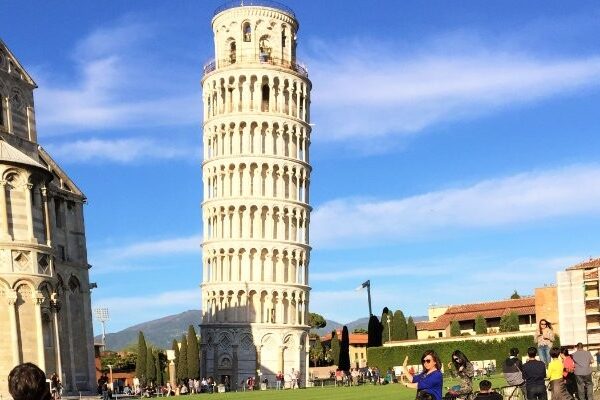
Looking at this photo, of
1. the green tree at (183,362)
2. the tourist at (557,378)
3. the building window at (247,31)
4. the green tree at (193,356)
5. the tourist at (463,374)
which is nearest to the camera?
the tourist at (463,374)

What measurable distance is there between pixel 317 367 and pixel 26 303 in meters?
74.1

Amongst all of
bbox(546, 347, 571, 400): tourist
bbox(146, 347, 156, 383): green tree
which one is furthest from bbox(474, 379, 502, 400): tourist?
bbox(146, 347, 156, 383): green tree

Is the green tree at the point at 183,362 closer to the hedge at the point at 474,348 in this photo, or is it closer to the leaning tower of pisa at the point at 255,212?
the leaning tower of pisa at the point at 255,212

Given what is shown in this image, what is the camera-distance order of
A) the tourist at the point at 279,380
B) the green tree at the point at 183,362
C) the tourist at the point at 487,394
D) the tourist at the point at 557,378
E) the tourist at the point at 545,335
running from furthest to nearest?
the green tree at the point at 183,362 → the tourist at the point at 279,380 → the tourist at the point at 545,335 → the tourist at the point at 557,378 → the tourist at the point at 487,394

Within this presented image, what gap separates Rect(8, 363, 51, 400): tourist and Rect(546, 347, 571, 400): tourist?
549 inches

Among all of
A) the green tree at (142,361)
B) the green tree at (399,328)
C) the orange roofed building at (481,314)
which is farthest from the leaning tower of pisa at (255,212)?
the orange roofed building at (481,314)

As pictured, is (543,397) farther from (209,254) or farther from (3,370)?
(209,254)

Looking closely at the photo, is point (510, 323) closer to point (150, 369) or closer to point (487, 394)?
point (150, 369)

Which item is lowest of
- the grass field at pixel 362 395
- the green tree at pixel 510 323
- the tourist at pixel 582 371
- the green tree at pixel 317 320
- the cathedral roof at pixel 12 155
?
the green tree at pixel 317 320

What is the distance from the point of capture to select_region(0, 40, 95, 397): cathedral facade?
4378 centimetres

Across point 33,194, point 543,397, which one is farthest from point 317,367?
point 543,397

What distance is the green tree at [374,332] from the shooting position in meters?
91.6

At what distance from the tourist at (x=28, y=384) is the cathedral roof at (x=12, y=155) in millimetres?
39717

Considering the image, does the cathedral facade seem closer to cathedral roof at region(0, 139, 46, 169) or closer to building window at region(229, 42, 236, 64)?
cathedral roof at region(0, 139, 46, 169)
